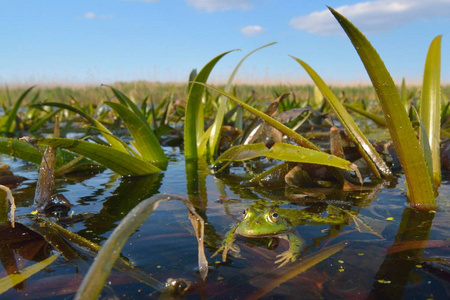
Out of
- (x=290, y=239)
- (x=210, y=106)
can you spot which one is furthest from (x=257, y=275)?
(x=210, y=106)

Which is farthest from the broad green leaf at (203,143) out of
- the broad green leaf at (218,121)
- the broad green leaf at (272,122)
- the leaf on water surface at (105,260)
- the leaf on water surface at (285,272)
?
the leaf on water surface at (105,260)

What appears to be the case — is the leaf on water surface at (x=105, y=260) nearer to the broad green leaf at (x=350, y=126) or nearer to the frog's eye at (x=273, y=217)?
the frog's eye at (x=273, y=217)

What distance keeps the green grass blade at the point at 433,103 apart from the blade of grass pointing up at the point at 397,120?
52 centimetres

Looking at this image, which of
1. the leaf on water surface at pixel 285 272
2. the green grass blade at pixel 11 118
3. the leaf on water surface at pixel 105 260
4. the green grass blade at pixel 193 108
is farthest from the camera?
the green grass blade at pixel 11 118

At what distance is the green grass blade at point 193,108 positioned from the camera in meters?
2.68

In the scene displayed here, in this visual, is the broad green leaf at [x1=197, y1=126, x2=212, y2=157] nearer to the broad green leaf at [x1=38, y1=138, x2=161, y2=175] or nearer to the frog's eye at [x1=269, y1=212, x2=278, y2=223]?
the broad green leaf at [x1=38, y1=138, x2=161, y2=175]

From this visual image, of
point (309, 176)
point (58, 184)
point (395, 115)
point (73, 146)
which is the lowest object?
point (58, 184)

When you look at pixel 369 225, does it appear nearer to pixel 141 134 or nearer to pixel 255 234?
pixel 255 234

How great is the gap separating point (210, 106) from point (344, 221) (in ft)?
19.6

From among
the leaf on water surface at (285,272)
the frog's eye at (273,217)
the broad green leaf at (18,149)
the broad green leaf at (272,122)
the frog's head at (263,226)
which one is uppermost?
the broad green leaf at (272,122)

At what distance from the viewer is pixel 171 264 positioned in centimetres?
133

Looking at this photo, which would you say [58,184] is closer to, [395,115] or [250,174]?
[250,174]

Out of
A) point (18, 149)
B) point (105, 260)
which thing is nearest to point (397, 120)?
point (105, 260)

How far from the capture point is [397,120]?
5.14 feet
